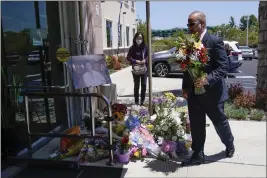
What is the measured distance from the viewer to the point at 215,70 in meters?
3.41

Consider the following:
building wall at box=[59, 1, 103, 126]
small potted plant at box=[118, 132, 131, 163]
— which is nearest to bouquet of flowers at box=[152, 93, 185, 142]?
small potted plant at box=[118, 132, 131, 163]

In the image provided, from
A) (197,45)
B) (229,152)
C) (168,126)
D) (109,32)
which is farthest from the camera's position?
(109,32)

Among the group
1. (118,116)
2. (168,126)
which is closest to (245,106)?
(168,126)

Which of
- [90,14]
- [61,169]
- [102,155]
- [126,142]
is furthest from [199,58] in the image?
[90,14]

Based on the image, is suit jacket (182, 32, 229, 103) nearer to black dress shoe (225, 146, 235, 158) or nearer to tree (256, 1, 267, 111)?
black dress shoe (225, 146, 235, 158)

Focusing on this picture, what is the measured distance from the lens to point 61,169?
12.1ft

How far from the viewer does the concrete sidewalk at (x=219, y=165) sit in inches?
138

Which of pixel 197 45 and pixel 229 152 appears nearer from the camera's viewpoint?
pixel 197 45

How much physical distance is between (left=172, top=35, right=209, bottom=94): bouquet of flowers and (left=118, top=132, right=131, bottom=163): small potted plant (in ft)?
3.79

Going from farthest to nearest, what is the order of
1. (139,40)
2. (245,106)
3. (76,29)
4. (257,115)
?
(139,40), (245,106), (257,115), (76,29)

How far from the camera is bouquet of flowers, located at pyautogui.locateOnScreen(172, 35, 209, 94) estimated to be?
334 centimetres

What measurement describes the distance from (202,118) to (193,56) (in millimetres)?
807

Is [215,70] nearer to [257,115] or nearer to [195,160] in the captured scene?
[195,160]

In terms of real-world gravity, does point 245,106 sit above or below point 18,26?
below
